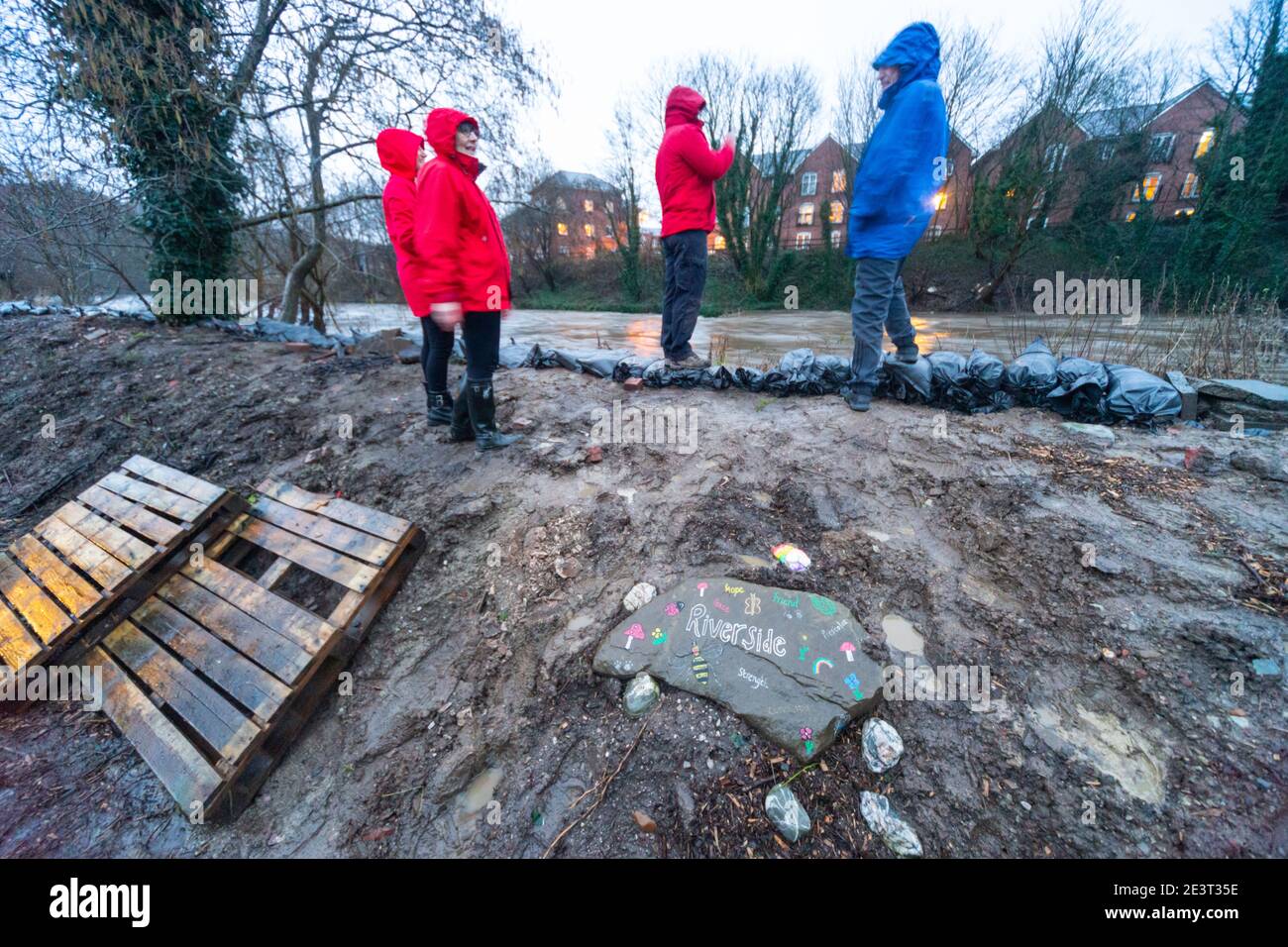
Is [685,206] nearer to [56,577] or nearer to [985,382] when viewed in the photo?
[985,382]

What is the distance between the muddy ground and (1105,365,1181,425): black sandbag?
0.16 m

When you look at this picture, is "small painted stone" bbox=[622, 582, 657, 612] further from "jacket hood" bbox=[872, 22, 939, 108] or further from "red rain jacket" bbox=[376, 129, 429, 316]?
"jacket hood" bbox=[872, 22, 939, 108]

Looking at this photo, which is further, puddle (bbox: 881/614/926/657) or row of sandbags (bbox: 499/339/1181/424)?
row of sandbags (bbox: 499/339/1181/424)

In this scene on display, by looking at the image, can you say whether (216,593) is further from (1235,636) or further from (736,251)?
(736,251)

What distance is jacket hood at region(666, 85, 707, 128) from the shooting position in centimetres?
377

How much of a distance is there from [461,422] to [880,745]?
9.75ft

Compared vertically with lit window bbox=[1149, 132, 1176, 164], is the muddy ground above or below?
below

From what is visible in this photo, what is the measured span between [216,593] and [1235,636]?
14.1 ft

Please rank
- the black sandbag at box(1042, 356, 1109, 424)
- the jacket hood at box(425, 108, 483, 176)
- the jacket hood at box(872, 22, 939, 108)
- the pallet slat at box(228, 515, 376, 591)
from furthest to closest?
the black sandbag at box(1042, 356, 1109, 424)
the jacket hood at box(872, 22, 939, 108)
the jacket hood at box(425, 108, 483, 176)
the pallet slat at box(228, 515, 376, 591)

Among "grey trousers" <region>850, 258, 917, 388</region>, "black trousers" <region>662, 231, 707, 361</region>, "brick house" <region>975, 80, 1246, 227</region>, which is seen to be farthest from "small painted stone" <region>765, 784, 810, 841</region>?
"brick house" <region>975, 80, 1246, 227</region>

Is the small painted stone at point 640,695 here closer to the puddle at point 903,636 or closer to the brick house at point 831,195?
the puddle at point 903,636

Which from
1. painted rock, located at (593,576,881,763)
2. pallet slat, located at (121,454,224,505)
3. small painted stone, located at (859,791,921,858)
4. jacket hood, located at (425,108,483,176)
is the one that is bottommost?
small painted stone, located at (859,791,921,858)

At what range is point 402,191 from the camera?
338cm

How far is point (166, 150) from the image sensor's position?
6.44 m
